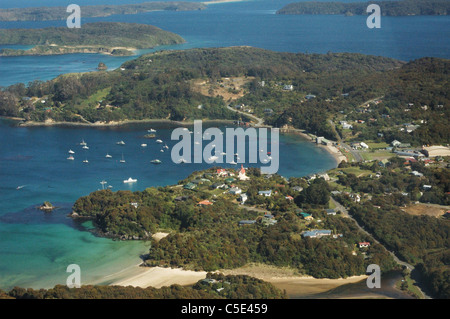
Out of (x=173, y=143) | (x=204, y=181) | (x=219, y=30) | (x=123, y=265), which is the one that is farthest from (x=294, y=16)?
(x=123, y=265)

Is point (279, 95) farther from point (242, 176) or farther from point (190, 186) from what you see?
point (190, 186)

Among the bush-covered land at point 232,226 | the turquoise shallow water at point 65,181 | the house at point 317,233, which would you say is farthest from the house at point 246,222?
the turquoise shallow water at point 65,181

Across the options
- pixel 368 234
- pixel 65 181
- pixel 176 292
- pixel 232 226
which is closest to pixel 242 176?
pixel 232 226

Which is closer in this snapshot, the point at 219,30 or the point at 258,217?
the point at 258,217

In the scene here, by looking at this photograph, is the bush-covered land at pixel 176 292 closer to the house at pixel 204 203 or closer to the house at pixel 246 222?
the house at pixel 246 222

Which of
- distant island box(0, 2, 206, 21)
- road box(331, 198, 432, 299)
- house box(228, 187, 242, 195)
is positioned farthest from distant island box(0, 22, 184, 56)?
road box(331, 198, 432, 299)

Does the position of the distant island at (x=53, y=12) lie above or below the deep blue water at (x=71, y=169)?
above

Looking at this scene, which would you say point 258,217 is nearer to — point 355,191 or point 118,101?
point 355,191
